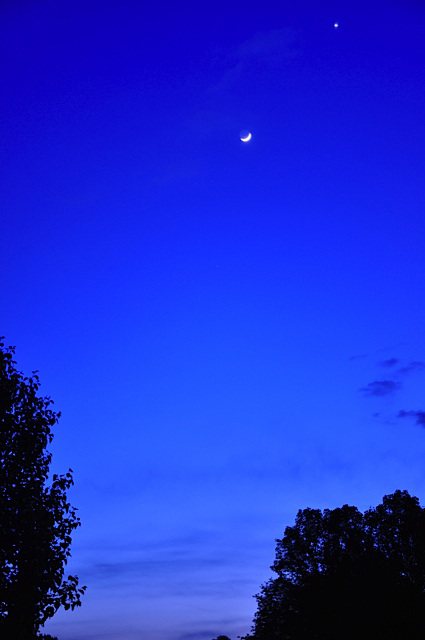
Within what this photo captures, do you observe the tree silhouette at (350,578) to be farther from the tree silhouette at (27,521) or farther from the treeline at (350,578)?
the tree silhouette at (27,521)

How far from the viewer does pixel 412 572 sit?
69125mm

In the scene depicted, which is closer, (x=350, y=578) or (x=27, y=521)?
(x=27, y=521)

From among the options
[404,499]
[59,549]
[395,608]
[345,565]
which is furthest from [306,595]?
[59,549]

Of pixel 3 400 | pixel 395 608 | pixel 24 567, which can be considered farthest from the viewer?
pixel 395 608

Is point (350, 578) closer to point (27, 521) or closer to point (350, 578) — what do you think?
point (350, 578)

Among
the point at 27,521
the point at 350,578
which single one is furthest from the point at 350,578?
the point at 27,521

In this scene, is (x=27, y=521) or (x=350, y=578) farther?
(x=350, y=578)

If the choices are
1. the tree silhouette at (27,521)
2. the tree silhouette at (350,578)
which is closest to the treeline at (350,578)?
the tree silhouette at (350,578)

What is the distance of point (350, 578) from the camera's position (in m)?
65.9

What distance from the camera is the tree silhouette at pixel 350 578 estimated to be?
2452 inches

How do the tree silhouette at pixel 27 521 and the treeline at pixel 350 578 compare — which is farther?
the treeline at pixel 350 578

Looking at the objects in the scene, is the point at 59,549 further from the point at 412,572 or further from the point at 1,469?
the point at 412,572

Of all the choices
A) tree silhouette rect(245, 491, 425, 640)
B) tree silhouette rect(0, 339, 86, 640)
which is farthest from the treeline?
tree silhouette rect(0, 339, 86, 640)

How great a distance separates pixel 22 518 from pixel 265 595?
58487mm
